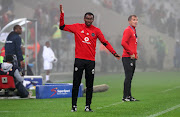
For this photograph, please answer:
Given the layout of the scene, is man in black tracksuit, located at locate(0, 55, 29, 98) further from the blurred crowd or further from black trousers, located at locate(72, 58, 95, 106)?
the blurred crowd

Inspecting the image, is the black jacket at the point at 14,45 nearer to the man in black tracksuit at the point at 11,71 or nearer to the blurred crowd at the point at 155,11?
the man in black tracksuit at the point at 11,71

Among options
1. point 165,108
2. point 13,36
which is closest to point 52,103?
point 165,108

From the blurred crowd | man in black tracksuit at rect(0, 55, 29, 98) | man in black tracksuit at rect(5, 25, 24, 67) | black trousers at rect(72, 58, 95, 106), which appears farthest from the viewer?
the blurred crowd

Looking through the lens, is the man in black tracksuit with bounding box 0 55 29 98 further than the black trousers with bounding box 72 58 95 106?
Yes

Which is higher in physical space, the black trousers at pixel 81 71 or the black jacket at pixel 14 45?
the black jacket at pixel 14 45

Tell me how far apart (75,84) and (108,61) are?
24.7m

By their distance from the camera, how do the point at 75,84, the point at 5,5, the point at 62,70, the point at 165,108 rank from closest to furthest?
the point at 75,84 → the point at 165,108 → the point at 5,5 → the point at 62,70

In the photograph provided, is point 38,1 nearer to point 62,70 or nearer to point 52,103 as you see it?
point 62,70

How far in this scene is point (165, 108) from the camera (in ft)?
36.9

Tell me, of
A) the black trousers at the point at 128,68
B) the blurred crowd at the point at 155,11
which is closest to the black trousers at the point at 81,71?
the black trousers at the point at 128,68

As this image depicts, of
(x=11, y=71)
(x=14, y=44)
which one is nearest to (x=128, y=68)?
(x=11, y=71)

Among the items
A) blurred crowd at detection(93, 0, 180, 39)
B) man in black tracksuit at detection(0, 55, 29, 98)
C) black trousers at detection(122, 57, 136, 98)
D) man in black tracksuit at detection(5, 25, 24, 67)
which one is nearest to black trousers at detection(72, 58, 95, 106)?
black trousers at detection(122, 57, 136, 98)

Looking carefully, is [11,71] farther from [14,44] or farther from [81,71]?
[81,71]

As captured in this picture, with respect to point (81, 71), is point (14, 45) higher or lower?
higher
